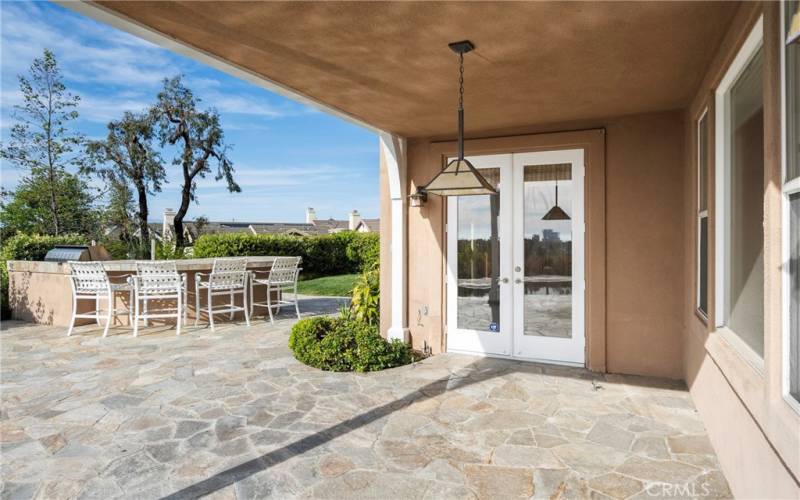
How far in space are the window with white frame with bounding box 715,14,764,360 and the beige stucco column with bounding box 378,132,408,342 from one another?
10.7 ft

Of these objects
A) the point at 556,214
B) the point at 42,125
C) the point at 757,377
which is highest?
the point at 42,125

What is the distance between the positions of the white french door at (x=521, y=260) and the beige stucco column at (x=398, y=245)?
0.56m

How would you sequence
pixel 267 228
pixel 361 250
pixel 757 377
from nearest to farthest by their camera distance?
pixel 757 377 → pixel 361 250 → pixel 267 228

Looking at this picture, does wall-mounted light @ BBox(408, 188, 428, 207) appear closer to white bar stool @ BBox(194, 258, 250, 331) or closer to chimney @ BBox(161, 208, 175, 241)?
white bar stool @ BBox(194, 258, 250, 331)

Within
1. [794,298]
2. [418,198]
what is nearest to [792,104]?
[794,298]

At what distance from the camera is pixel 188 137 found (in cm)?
1567

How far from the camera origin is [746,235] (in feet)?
8.78

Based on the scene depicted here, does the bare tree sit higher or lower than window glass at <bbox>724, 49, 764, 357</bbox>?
higher

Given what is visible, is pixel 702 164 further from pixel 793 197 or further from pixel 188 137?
pixel 188 137

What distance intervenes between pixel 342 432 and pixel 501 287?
8.48 feet

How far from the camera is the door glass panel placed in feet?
16.3

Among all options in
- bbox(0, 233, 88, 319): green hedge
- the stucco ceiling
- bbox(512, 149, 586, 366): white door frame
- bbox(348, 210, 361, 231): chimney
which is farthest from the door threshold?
bbox(348, 210, 361, 231): chimney

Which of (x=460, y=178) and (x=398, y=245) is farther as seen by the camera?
(x=398, y=245)

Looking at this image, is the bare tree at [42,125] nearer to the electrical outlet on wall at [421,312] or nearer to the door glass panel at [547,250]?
the electrical outlet on wall at [421,312]
